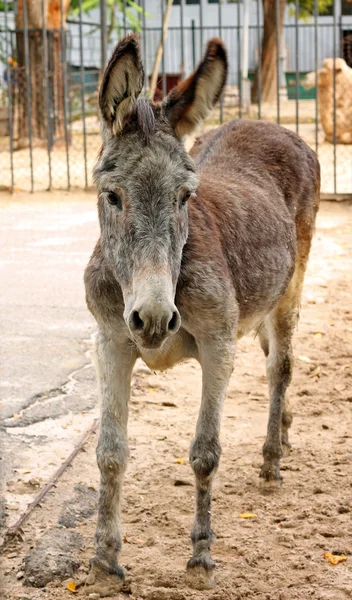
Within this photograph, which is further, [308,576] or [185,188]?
[308,576]

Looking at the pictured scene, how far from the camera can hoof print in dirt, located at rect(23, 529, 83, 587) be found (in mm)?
3670

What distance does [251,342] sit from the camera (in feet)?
24.2

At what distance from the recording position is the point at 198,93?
3635mm

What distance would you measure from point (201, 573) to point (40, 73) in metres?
15.9

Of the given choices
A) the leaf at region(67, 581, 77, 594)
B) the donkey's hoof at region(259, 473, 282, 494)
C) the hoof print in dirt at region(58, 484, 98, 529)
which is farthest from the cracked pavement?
the donkey's hoof at region(259, 473, 282, 494)

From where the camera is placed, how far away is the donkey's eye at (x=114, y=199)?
11.3 feet

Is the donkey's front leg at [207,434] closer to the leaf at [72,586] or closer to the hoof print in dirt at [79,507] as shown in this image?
the leaf at [72,586]

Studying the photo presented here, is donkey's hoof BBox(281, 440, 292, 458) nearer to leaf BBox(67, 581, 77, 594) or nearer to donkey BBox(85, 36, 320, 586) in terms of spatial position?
donkey BBox(85, 36, 320, 586)

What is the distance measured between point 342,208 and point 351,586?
10.4 metres

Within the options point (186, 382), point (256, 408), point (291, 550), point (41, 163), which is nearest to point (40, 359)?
point (186, 382)

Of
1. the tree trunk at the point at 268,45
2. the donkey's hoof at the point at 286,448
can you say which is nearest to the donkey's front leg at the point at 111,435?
the donkey's hoof at the point at 286,448

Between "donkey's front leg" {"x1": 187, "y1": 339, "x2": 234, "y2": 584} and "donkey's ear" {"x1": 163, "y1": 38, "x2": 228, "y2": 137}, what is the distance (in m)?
0.97

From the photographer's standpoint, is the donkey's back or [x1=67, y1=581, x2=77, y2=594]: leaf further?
the donkey's back

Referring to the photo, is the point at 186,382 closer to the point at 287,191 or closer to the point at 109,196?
the point at 287,191
